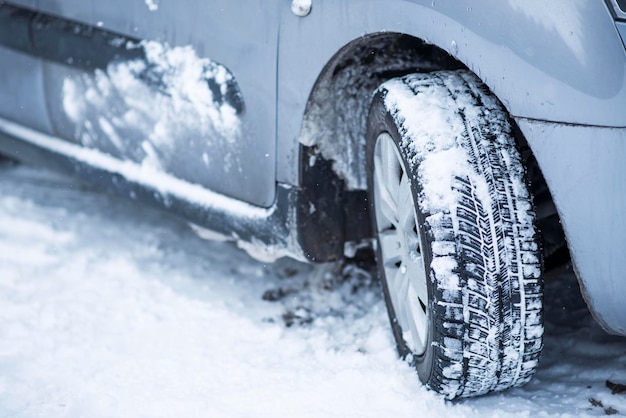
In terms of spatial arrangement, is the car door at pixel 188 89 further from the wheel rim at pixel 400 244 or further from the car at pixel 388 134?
the wheel rim at pixel 400 244

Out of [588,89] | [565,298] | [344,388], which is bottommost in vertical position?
[344,388]

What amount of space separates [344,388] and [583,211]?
2.99 ft

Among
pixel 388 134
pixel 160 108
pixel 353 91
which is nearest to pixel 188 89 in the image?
pixel 160 108

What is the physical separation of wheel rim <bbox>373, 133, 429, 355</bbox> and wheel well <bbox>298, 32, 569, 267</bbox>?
0.16 meters

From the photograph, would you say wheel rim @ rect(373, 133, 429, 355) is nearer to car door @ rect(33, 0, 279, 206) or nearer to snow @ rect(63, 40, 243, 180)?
car door @ rect(33, 0, 279, 206)

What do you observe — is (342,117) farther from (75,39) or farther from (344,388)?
(75,39)

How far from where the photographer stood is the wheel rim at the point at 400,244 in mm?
2244

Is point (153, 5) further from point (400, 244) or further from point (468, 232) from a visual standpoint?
point (468, 232)

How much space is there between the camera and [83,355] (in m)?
2.59

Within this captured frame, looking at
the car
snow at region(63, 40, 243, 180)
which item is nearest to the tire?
the car

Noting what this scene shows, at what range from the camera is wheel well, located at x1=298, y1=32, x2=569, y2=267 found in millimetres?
2361

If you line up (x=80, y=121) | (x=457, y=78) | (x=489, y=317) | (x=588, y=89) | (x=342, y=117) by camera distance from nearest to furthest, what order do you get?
(x=588, y=89)
(x=489, y=317)
(x=457, y=78)
(x=342, y=117)
(x=80, y=121)

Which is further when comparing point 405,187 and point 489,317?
point 405,187

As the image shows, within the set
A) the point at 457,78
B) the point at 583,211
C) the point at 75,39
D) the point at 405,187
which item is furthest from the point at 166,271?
the point at 583,211
